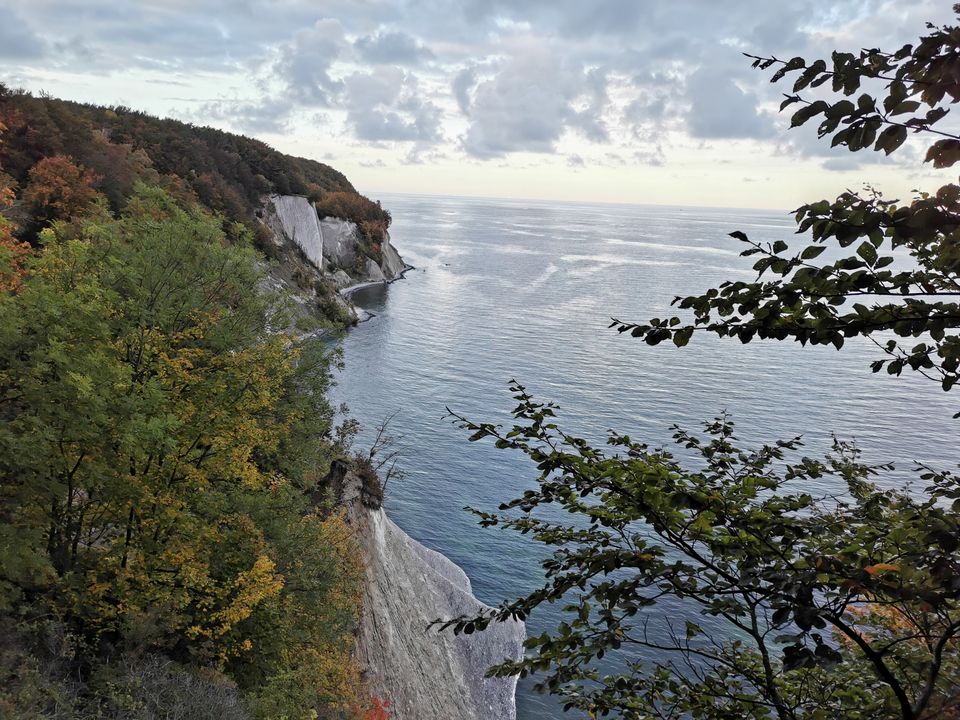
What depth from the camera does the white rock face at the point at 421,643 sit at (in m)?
26.3

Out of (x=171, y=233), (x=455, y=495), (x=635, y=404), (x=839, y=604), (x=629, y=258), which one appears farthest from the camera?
(x=629, y=258)

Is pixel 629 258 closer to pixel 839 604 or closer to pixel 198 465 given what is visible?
pixel 198 465

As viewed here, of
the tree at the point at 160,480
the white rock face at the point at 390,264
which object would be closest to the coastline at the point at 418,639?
the tree at the point at 160,480

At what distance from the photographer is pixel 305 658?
20875 mm

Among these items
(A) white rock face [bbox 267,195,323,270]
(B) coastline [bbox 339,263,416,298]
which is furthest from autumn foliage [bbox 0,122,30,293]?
(B) coastline [bbox 339,263,416,298]

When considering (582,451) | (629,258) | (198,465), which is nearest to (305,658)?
(198,465)

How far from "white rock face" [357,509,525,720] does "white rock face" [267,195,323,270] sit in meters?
74.5

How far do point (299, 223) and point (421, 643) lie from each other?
85.3m

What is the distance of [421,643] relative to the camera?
96.1 feet

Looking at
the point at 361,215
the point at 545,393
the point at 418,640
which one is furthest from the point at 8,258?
the point at 361,215

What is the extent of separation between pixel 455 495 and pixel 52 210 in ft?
106

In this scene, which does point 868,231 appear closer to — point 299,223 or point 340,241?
point 299,223

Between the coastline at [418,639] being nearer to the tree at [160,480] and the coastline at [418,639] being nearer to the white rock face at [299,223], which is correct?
the tree at [160,480]

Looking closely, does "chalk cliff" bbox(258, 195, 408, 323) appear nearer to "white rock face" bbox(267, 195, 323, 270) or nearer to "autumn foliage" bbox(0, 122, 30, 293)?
"white rock face" bbox(267, 195, 323, 270)
